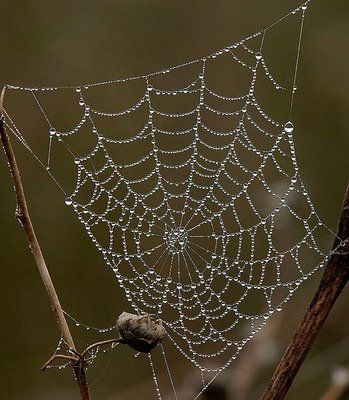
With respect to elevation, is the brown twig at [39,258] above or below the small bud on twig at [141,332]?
above

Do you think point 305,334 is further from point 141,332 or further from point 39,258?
point 39,258

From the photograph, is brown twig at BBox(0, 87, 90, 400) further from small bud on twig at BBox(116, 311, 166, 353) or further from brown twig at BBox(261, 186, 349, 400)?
brown twig at BBox(261, 186, 349, 400)

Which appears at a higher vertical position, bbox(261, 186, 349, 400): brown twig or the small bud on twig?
the small bud on twig

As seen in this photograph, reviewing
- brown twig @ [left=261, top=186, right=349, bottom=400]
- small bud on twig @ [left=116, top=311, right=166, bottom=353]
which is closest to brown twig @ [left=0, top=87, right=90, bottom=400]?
small bud on twig @ [left=116, top=311, right=166, bottom=353]

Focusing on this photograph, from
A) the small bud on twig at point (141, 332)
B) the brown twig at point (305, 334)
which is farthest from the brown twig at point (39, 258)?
the brown twig at point (305, 334)

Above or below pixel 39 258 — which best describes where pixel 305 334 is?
below

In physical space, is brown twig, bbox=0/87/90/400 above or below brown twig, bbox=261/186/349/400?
above

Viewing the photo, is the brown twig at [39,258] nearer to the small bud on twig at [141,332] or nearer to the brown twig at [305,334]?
Result: the small bud on twig at [141,332]

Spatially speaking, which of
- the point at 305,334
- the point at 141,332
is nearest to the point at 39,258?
the point at 141,332

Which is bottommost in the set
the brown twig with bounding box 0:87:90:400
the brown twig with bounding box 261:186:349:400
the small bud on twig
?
the brown twig with bounding box 261:186:349:400

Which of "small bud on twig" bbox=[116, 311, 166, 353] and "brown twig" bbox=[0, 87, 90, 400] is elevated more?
"brown twig" bbox=[0, 87, 90, 400]

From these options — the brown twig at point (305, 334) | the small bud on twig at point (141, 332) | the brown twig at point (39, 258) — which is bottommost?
the brown twig at point (305, 334)

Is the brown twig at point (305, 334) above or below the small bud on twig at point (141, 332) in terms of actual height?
below
